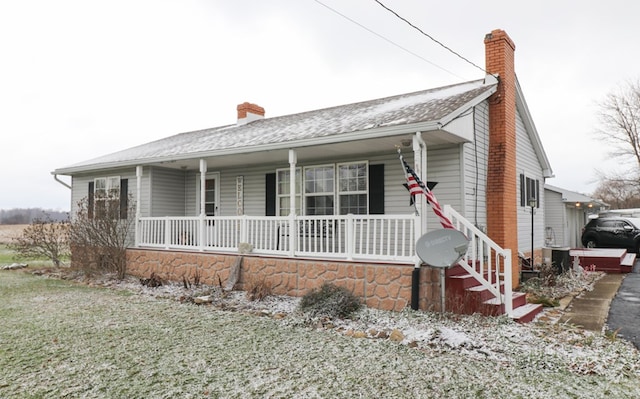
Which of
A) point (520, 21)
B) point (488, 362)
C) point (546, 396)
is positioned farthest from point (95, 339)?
point (520, 21)

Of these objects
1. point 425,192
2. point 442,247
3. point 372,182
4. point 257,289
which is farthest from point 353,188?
point 442,247

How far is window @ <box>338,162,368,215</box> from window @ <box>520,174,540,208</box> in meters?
4.12

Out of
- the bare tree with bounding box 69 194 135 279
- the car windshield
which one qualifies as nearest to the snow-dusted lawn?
the bare tree with bounding box 69 194 135 279

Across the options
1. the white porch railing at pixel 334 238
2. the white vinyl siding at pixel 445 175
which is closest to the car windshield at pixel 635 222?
the white porch railing at pixel 334 238

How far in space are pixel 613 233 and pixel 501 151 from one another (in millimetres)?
11229

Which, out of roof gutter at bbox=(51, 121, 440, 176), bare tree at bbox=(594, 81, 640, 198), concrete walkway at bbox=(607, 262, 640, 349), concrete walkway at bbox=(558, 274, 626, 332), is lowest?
concrete walkway at bbox=(607, 262, 640, 349)

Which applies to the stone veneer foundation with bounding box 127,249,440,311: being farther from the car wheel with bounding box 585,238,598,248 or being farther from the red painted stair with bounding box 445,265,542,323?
the car wheel with bounding box 585,238,598,248

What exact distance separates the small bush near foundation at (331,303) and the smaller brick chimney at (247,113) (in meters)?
8.68

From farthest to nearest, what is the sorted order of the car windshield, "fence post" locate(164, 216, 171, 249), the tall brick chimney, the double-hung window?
1. the car windshield
2. the double-hung window
3. "fence post" locate(164, 216, 171, 249)
4. the tall brick chimney

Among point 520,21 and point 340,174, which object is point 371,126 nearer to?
point 340,174

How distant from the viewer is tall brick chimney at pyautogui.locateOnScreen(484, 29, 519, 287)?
8359mm

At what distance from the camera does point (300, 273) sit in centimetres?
773

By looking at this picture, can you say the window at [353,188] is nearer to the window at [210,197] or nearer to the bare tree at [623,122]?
the window at [210,197]

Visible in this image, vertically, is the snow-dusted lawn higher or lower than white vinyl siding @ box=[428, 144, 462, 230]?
lower
